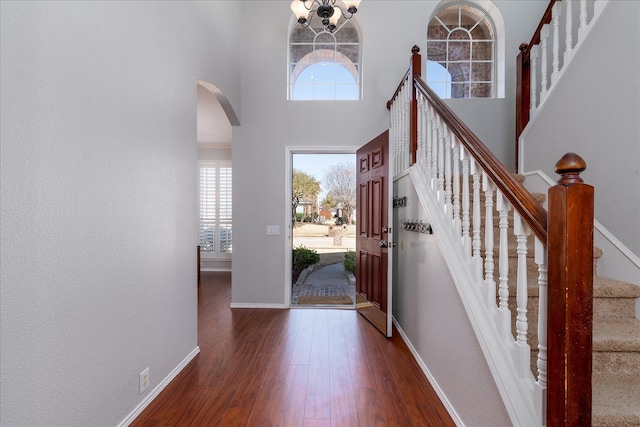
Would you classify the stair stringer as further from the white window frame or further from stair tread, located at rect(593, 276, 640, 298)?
the white window frame

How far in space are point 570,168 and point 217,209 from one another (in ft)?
21.8

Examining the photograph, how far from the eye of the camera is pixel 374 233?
135 inches

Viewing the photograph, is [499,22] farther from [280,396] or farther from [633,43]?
[280,396]

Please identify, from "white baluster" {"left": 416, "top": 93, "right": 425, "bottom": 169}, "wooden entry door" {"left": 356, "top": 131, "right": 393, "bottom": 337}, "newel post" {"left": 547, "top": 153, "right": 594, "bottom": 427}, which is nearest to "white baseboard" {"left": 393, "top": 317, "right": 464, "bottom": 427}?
"wooden entry door" {"left": 356, "top": 131, "right": 393, "bottom": 337}

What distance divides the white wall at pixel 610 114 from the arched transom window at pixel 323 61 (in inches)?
96.5

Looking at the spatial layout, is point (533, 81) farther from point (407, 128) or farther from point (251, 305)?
point (251, 305)

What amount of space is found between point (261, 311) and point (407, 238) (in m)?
2.10

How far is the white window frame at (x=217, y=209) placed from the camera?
682cm

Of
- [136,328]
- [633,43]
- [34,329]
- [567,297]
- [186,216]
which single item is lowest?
[136,328]

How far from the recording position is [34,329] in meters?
1.25

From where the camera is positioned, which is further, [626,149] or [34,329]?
[626,149]

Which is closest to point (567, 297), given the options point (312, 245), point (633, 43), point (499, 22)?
point (633, 43)

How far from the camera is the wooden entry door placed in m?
3.09

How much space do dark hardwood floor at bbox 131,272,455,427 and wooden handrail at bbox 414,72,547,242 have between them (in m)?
1.39
